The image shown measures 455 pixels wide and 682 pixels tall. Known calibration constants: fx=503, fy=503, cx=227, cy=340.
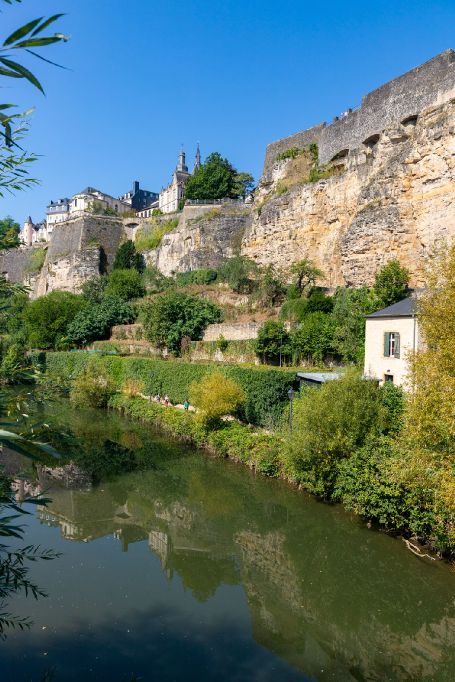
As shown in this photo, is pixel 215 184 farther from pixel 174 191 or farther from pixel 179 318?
pixel 179 318

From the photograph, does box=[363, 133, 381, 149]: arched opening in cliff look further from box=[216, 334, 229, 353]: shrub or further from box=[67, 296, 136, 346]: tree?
box=[67, 296, 136, 346]: tree

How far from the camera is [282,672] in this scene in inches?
275

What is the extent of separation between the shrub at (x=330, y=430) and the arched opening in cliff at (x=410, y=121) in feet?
50.1

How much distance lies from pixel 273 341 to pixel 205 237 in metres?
15.9

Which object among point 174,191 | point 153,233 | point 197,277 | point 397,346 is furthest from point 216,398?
point 174,191

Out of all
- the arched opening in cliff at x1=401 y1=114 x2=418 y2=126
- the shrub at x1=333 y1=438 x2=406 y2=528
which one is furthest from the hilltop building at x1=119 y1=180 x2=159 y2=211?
the shrub at x1=333 y1=438 x2=406 y2=528

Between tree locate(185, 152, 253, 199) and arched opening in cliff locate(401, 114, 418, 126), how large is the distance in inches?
837

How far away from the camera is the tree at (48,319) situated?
35.1 m

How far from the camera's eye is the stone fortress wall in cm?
2088

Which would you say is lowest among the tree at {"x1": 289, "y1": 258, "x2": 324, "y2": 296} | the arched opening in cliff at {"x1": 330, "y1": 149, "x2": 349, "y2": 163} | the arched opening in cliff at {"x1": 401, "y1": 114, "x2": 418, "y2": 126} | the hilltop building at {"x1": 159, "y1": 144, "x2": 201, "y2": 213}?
the tree at {"x1": 289, "y1": 258, "x2": 324, "y2": 296}

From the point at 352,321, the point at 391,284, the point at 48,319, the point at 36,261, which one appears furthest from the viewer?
the point at 36,261

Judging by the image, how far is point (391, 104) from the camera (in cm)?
2339

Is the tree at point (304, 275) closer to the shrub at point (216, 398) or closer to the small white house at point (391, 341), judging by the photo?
the shrub at point (216, 398)

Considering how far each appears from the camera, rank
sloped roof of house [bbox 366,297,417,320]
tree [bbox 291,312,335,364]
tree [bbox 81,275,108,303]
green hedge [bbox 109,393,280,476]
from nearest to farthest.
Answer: sloped roof of house [bbox 366,297,417,320]
green hedge [bbox 109,393,280,476]
tree [bbox 291,312,335,364]
tree [bbox 81,275,108,303]
